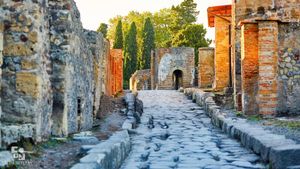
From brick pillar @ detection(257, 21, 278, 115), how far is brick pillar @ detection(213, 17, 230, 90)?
36.9ft

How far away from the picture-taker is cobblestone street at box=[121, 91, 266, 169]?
6781 millimetres

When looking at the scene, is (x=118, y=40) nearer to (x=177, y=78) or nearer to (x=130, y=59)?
(x=130, y=59)

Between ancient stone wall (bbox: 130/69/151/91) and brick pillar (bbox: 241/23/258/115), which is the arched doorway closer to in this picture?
ancient stone wall (bbox: 130/69/151/91)

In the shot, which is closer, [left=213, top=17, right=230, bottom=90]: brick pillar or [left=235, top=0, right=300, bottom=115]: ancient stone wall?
[left=235, top=0, right=300, bottom=115]: ancient stone wall

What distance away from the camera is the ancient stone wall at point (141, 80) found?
1629 inches

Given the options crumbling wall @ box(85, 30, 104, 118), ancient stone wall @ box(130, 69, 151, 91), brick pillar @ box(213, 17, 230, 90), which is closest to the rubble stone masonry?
crumbling wall @ box(85, 30, 104, 118)

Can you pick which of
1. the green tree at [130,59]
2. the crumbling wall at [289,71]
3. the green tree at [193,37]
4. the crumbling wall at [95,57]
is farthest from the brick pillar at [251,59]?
the green tree at [130,59]

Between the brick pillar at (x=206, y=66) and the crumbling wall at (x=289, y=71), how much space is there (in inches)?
623

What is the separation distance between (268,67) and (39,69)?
23.1ft

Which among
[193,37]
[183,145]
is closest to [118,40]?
[193,37]

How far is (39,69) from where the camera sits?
700 centimetres

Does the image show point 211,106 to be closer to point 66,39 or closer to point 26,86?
point 66,39

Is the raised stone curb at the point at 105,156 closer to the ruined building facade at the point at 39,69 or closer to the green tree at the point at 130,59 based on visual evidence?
the ruined building facade at the point at 39,69

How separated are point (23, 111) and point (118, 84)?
15.9 metres
